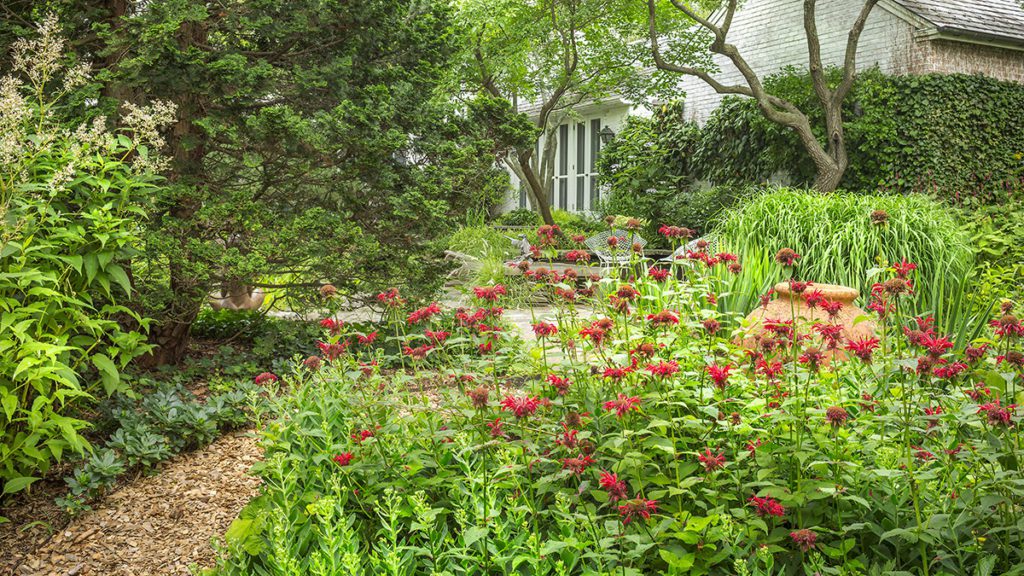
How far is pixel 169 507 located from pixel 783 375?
2509 mm

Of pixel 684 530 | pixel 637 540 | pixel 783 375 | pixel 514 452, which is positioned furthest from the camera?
pixel 783 375

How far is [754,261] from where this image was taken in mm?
5020

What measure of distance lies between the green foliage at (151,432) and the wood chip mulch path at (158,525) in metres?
0.08

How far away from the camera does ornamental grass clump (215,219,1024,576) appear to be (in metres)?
1.87

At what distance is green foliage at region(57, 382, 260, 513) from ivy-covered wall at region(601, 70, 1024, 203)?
9834 mm

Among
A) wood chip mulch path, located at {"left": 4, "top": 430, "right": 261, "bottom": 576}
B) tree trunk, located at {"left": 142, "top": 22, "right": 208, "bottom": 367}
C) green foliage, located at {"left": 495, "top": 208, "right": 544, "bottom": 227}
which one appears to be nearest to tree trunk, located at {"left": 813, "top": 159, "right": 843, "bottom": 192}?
green foliage, located at {"left": 495, "top": 208, "right": 544, "bottom": 227}

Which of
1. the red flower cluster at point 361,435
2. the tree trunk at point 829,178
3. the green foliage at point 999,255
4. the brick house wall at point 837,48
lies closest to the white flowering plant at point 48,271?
the red flower cluster at point 361,435

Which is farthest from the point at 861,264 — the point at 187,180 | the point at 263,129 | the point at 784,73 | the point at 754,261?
the point at 784,73

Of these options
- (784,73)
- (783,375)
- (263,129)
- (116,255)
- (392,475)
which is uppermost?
(784,73)

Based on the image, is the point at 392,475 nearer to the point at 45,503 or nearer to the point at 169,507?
the point at 169,507

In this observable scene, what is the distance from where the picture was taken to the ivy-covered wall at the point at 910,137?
37.3 ft

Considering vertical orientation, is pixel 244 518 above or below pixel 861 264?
below

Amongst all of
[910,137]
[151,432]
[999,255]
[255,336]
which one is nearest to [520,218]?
[910,137]

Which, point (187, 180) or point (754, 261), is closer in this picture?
point (187, 180)
